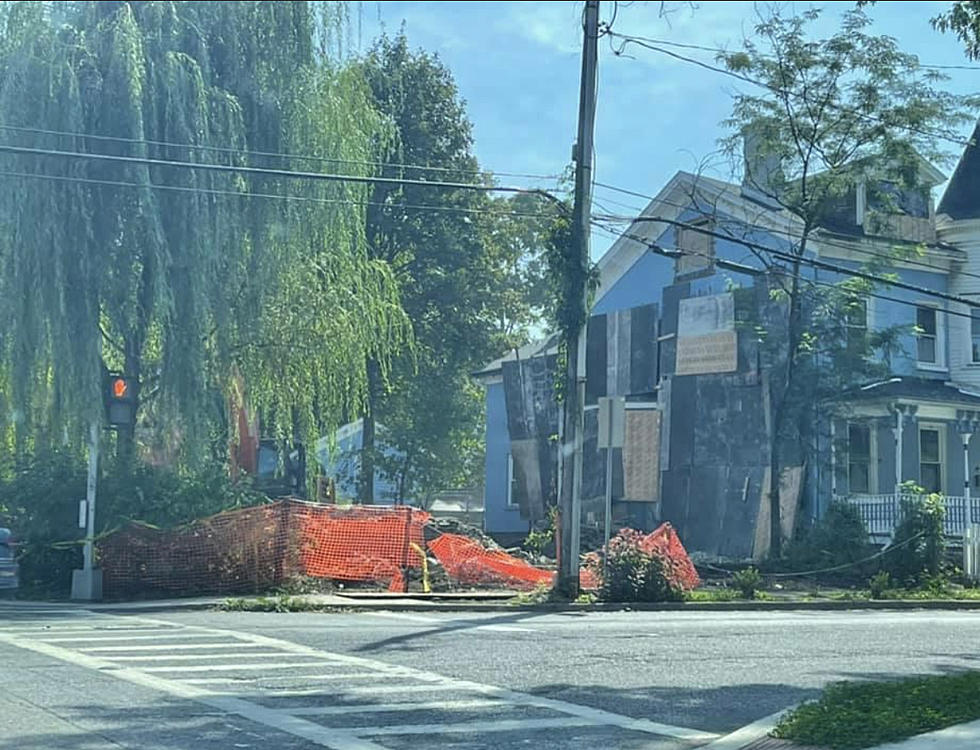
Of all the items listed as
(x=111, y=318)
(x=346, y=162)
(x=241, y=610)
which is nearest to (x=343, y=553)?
(x=241, y=610)

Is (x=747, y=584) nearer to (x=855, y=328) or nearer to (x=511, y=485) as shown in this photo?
(x=855, y=328)

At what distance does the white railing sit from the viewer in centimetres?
2961

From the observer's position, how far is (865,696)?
957cm

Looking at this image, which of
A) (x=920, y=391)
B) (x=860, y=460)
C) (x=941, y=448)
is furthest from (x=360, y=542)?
(x=941, y=448)

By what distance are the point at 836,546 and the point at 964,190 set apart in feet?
42.3

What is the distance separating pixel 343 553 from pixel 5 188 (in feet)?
26.2

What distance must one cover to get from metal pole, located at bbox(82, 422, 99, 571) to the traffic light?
40 cm

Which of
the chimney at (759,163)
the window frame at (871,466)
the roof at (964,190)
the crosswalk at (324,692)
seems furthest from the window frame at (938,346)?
the crosswalk at (324,692)

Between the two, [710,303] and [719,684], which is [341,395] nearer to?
[710,303]

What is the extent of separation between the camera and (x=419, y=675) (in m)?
11.7

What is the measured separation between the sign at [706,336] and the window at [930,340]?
567cm

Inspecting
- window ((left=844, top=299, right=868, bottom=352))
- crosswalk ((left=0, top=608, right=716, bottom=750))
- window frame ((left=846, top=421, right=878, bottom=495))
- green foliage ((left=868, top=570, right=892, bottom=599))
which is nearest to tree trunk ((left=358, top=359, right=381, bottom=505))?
window frame ((left=846, top=421, right=878, bottom=495))

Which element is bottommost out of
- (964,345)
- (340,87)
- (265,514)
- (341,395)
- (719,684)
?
(719,684)

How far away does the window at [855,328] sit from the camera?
91.4 feet
